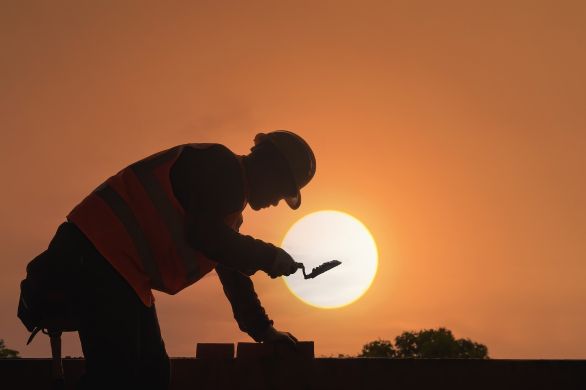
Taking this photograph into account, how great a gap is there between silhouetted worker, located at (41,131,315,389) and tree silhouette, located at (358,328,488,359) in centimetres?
7052

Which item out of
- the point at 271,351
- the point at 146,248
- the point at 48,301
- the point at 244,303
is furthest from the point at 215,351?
the point at 48,301

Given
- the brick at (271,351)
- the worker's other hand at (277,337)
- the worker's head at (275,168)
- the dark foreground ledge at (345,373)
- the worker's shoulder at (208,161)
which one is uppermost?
the worker's head at (275,168)

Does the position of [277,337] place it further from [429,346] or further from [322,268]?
[429,346]

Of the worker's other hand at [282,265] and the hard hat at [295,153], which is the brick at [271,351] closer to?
the worker's other hand at [282,265]

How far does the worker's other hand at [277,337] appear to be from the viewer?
388cm

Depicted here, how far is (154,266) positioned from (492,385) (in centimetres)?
218

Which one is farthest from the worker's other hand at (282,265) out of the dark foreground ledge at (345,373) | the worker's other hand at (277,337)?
the dark foreground ledge at (345,373)

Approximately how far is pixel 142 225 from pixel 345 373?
1503mm

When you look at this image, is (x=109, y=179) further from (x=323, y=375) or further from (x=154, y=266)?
(x=323, y=375)

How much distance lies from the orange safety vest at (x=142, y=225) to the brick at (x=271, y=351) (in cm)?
56

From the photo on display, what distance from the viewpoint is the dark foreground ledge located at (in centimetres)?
377

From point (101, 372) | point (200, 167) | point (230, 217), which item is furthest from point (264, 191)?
point (101, 372)

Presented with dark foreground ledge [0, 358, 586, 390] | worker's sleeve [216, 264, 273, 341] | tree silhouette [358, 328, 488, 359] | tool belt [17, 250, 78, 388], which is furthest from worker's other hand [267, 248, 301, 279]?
tree silhouette [358, 328, 488, 359]

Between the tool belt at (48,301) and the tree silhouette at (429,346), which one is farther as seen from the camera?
the tree silhouette at (429,346)
